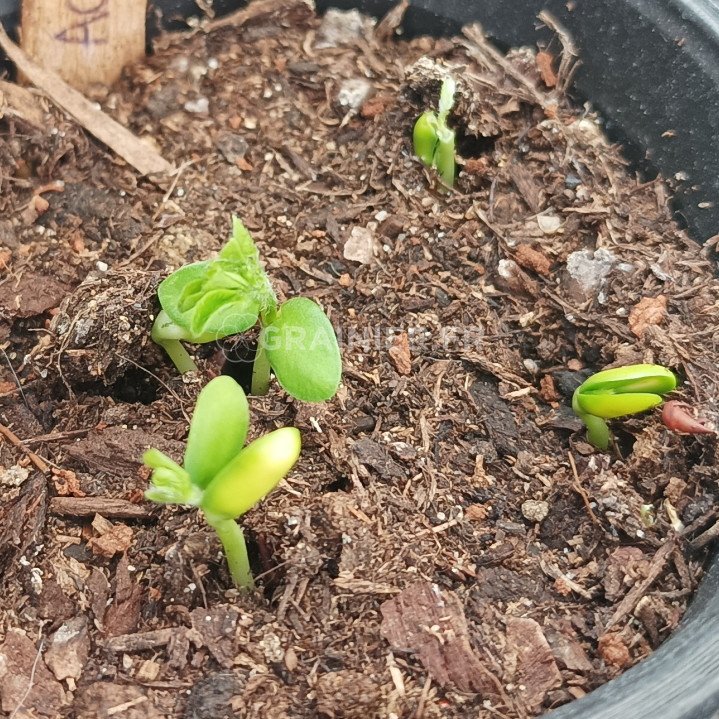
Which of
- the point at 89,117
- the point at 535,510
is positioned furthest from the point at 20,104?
the point at 535,510

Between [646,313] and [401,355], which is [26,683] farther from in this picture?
[646,313]

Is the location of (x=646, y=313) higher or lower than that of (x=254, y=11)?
higher

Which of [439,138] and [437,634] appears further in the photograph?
[439,138]

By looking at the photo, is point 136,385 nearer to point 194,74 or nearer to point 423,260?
point 423,260

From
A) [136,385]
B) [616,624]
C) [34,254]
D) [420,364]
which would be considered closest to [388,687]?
[616,624]

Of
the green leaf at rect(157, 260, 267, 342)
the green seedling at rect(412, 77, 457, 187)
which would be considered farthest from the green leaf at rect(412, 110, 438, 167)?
the green leaf at rect(157, 260, 267, 342)

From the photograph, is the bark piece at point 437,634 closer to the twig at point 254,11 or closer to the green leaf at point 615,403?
the green leaf at point 615,403

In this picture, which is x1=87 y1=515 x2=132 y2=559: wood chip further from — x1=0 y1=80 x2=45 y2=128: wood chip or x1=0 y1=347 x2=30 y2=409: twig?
x1=0 y1=80 x2=45 y2=128: wood chip
